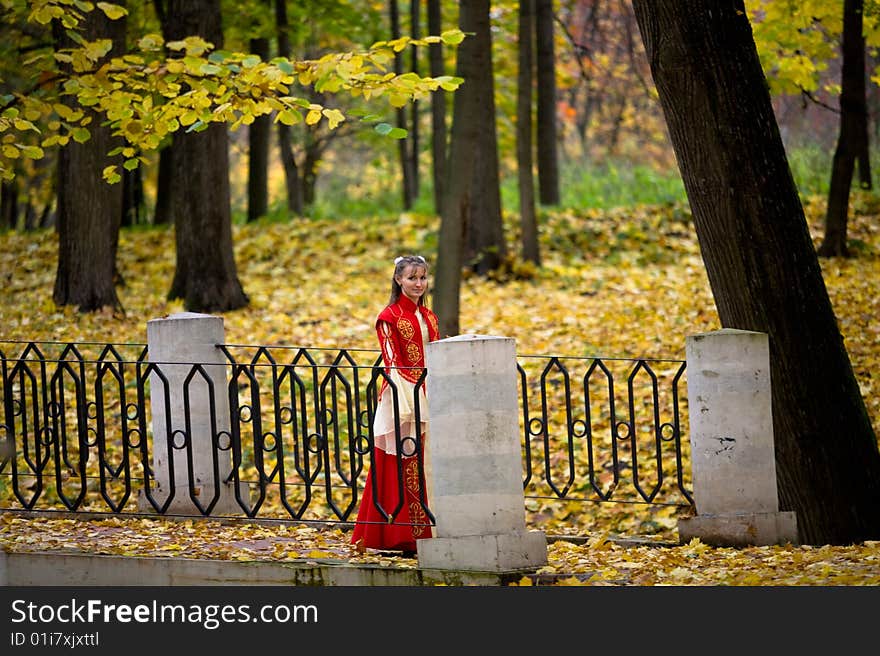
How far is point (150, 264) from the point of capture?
60.5 feet

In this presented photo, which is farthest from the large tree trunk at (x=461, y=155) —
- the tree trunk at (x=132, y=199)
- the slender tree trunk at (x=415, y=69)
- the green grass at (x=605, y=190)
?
the tree trunk at (x=132, y=199)

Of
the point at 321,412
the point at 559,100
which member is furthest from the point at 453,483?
the point at 559,100

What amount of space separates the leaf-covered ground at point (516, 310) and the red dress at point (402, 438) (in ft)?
0.90

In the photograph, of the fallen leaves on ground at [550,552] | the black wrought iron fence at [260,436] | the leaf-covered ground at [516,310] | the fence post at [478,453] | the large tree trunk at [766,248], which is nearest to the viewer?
the fallen leaves on ground at [550,552]

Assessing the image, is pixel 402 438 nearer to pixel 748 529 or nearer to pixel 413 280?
pixel 413 280

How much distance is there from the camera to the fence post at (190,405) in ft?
26.4

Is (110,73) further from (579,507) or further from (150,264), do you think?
(150,264)

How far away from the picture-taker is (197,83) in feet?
25.1

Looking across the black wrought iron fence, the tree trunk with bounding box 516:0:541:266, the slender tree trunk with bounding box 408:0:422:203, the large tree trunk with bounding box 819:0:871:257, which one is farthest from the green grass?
the black wrought iron fence

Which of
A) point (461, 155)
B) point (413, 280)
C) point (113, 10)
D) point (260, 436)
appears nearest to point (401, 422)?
point (413, 280)

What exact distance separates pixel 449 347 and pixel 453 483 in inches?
29.6

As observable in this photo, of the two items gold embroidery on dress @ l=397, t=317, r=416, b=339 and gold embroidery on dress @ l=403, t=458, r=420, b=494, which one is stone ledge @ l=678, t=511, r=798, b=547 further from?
gold embroidery on dress @ l=397, t=317, r=416, b=339

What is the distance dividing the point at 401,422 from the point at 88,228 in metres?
9.02

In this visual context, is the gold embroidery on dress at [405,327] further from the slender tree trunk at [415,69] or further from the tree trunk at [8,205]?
the tree trunk at [8,205]
